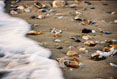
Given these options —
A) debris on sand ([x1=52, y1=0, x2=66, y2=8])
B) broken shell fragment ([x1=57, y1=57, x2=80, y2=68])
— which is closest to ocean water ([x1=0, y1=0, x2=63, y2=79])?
broken shell fragment ([x1=57, y1=57, x2=80, y2=68])

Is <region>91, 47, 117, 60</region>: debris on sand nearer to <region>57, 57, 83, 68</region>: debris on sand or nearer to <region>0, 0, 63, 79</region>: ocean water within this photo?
<region>57, 57, 83, 68</region>: debris on sand

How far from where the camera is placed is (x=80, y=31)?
303 centimetres

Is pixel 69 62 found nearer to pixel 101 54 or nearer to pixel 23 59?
pixel 101 54

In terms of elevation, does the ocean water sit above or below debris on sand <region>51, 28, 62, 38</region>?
below

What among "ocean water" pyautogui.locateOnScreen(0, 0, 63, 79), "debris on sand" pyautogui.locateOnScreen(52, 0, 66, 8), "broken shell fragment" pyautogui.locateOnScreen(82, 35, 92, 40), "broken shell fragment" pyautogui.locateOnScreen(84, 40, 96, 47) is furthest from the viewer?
"debris on sand" pyautogui.locateOnScreen(52, 0, 66, 8)

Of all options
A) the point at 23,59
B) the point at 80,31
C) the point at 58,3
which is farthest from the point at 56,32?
the point at 58,3

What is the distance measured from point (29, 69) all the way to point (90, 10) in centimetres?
210

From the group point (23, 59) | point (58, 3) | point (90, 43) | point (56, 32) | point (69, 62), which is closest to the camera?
point (69, 62)

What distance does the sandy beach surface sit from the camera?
2.07 m

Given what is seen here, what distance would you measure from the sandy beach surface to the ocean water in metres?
0.10

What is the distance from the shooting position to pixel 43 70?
213 cm

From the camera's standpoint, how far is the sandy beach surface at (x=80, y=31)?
2072 mm

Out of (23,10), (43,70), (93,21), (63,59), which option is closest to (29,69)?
(43,70)

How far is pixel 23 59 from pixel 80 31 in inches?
39.6
